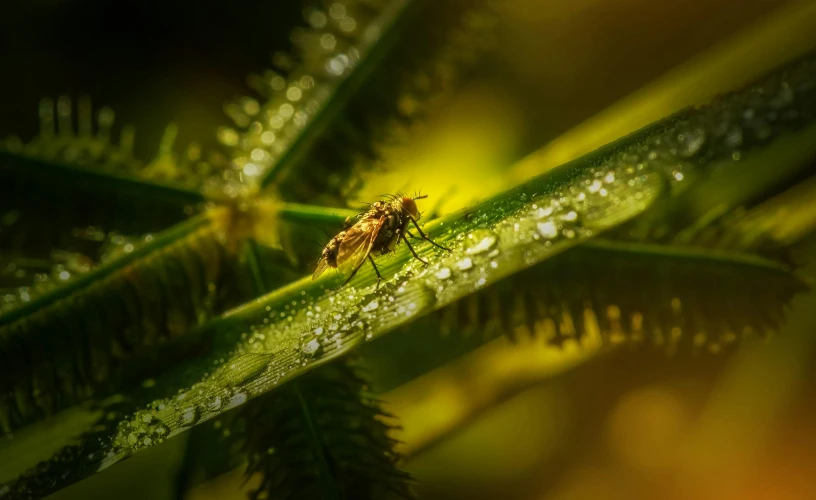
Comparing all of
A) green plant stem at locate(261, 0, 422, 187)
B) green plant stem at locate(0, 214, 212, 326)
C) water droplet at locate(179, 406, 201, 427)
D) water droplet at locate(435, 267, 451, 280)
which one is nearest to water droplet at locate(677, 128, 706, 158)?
water droplet at locate(435, 267, 451, 280)

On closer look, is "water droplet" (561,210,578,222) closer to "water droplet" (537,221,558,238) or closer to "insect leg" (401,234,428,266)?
"water droplet" (537,221,558,238)

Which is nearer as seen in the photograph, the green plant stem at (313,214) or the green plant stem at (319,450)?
the green plant stem at (319,450)

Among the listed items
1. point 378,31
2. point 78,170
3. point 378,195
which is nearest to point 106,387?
point 78,170

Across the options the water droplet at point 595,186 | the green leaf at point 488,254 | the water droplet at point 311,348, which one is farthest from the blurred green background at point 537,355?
the water droplet at point 311,348

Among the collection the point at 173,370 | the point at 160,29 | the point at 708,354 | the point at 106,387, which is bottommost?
the point at 708,354

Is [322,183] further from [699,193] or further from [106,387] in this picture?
[699,193]

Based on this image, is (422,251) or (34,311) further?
(34,311)

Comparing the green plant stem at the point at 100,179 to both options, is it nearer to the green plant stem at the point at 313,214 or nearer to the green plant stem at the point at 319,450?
the green plant stem at the point at 313,214

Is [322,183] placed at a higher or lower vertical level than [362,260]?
higher
